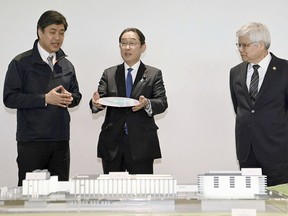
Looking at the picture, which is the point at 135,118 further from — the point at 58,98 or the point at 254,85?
the point at 254,85

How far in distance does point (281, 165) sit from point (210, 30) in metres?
1.75

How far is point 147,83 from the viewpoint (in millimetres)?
3002

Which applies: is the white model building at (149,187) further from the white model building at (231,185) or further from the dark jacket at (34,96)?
the dark jacket at (34,96)

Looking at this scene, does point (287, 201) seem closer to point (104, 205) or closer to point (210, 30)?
point (104, 205)

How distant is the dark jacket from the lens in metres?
2.87

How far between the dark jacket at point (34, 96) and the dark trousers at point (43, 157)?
42 mm

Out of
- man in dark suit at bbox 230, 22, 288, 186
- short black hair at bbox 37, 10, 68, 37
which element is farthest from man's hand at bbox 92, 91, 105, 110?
man in dark suit at bbox 230, 22, 288, 186

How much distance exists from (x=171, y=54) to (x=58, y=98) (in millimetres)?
1629

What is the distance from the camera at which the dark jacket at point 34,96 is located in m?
2.87

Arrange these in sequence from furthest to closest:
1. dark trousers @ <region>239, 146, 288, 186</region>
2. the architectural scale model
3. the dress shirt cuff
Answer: the dress shirt cuff
dark trousers @ <region>239, 146, 288, 186</region>
the architectural scale model

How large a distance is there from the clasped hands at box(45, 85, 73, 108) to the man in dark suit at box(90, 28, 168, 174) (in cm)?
16

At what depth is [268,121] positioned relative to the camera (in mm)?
2770

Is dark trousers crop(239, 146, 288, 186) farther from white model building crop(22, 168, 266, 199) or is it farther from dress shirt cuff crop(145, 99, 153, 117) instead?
white model building crop(22, 168, 266, 199)

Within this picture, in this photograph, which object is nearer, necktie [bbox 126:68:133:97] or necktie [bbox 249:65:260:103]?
necktie [bbox 249:65:260:103]
